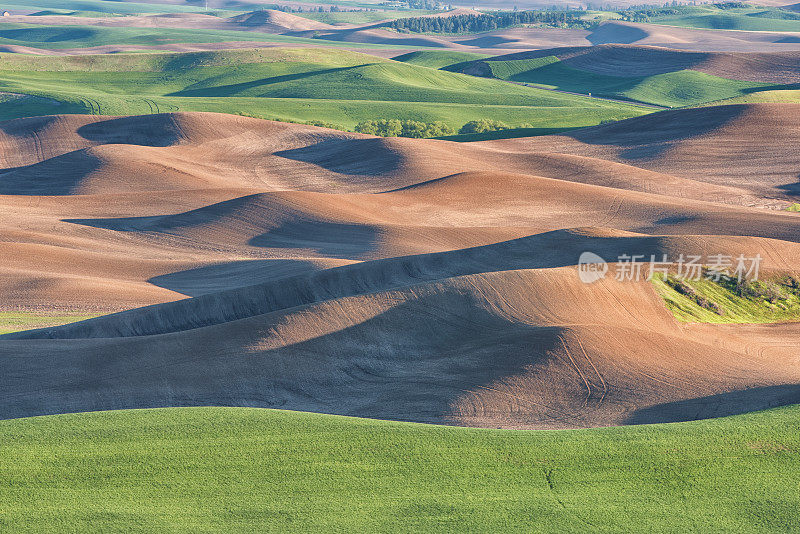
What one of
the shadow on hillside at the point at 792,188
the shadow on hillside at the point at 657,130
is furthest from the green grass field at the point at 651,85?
the shadow on hillside at the point at 792,188

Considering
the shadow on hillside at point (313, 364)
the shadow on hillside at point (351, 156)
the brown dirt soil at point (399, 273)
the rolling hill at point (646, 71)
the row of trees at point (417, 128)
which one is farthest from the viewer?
the rolling hill at point (646, 71)

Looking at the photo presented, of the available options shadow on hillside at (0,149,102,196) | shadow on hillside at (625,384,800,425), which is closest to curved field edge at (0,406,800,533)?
shadow on hillside at (625,384,800,425)

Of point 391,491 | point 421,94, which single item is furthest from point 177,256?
point 421,94

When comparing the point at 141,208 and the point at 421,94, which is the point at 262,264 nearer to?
the point at 141,208

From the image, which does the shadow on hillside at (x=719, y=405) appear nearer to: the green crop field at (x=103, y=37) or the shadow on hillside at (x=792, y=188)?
the shadow on hillside at (x=792, y=188)

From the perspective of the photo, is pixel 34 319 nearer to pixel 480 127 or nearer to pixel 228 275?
pixel 228 275

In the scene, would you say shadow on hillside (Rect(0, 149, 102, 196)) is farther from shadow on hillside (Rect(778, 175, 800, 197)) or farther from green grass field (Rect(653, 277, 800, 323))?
shadow on hillside (Rect(778, 175, 800, 197))
